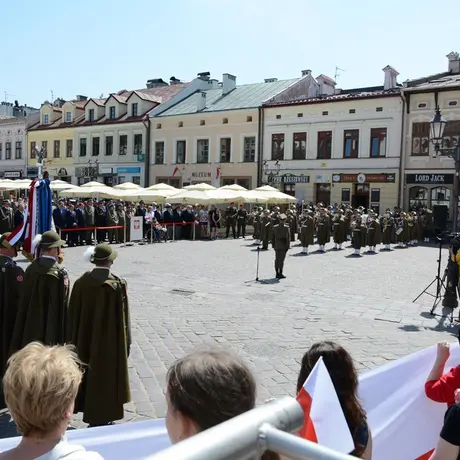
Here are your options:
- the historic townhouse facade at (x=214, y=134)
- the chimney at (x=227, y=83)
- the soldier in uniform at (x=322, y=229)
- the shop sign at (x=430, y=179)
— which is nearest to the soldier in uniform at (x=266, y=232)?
the soldier in uniform at (x=322, y=229)

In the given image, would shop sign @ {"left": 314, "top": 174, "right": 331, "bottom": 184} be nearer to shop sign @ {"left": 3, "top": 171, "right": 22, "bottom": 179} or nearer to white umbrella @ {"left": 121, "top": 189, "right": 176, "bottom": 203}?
white umbrella @ {"left": 121, "top": 189, "right": 176, "bottom": 203}

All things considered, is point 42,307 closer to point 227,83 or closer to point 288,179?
point 288,179

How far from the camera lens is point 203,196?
27.3 meters

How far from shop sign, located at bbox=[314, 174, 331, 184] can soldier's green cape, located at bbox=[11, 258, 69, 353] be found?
104 feet

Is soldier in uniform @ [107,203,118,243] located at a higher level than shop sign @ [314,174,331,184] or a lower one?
lower

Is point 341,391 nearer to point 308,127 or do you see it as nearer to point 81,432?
point 81,432

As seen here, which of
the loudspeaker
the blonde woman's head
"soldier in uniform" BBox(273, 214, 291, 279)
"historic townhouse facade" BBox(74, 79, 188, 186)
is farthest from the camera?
"historic townhouse facade" BBox(74, 79, 188, 186)

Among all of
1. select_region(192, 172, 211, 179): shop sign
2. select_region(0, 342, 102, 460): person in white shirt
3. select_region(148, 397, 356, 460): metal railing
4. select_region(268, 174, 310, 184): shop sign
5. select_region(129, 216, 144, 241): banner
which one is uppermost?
select_region(192, 172, 211, 179): shop sign

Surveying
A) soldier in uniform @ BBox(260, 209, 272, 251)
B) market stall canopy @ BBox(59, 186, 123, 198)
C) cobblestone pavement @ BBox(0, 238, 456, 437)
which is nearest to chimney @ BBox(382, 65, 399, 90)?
soldier in uniform @ BBox(260, 209, 272, 251)

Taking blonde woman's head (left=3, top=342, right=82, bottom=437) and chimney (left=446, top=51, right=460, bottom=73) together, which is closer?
blonde woman's head (left=3, top=342, right=82, bottom=437)

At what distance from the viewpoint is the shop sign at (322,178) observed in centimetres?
3603

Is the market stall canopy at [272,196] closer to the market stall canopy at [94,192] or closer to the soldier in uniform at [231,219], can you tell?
the soldier in uniform at [231,219]

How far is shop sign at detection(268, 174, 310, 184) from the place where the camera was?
3703 centimetres

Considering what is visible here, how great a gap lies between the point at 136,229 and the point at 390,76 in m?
21.8
